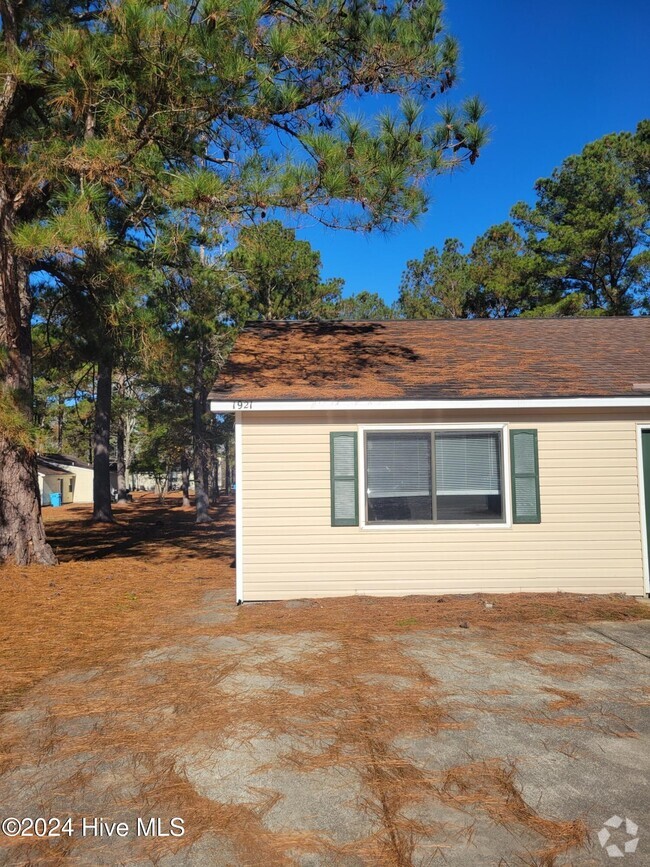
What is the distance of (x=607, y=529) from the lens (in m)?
7.11

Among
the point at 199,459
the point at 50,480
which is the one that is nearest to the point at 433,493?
the point at 199,459

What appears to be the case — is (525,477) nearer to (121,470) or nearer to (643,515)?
(643,515)

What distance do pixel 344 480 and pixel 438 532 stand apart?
4.25 feet

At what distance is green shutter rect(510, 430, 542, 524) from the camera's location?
705cm

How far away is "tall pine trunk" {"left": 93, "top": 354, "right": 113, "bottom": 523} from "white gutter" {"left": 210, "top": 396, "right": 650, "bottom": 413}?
479 inches

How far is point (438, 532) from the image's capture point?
7.08 metres

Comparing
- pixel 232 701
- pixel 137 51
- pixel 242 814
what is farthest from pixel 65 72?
pixel 242 814

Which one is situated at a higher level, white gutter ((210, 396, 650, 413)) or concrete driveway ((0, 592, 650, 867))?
white gutter ((210, 396, 650, 413))

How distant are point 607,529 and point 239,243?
5.72m

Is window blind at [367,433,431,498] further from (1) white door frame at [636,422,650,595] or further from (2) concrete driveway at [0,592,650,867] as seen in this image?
(1) white door frame at [636,422,650,595]

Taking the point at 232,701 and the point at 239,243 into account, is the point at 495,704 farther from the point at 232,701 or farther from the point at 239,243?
the point at 239,243

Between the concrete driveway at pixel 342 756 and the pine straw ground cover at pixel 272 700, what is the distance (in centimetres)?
2

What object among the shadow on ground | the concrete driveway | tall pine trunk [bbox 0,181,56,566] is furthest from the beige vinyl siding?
the shadow on ground

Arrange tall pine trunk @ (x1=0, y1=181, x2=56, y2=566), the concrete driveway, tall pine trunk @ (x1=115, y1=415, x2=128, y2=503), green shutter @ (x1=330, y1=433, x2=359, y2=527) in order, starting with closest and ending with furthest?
the concrete driveway → green shutter @ (x1=330, y1=433, x2=359, y2=527) → tall pine trunk @ (x1=0, y1=181, x2=56, y2=566) → tall pine trunk @ (x1=115, y1=415, x2=128, y2=503)
